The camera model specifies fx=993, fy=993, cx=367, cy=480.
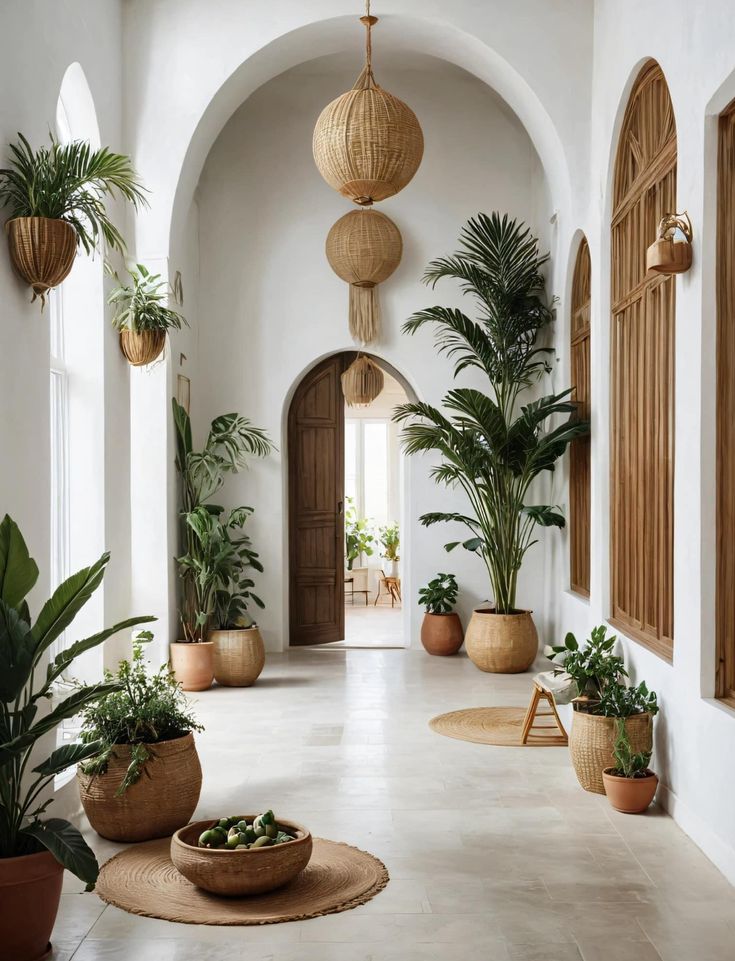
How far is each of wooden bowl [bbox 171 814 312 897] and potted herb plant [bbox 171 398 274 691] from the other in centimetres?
395

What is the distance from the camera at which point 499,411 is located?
7.79 meters

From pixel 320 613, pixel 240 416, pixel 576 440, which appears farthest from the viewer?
pixel 320 613

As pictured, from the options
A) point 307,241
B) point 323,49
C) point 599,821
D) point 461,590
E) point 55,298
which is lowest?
point 599,821

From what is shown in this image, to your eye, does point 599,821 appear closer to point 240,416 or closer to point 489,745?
point 489,745

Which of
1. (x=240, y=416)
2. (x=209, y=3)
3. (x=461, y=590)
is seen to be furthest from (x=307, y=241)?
(x=461, y=590)

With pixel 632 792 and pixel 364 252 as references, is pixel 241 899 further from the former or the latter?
pixel 364 252

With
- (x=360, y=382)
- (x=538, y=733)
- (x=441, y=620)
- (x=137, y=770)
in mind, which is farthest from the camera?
(x=360, y=382)

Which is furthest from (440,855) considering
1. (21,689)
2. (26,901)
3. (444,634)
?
(444,634)

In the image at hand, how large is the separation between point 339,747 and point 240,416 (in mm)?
4105

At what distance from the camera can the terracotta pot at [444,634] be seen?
897 cm

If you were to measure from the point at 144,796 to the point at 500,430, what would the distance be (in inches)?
173

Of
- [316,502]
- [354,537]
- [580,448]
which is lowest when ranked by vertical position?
[354,537]

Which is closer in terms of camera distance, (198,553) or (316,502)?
(198,553)

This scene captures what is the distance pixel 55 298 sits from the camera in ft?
19.2
